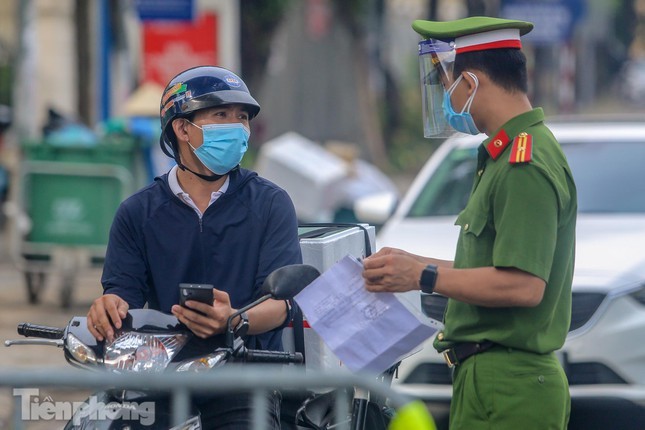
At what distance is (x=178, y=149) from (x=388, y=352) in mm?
1014

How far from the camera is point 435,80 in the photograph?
3543mm

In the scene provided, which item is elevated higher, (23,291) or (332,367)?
(332,367)

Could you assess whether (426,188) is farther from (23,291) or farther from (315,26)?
(315,26)

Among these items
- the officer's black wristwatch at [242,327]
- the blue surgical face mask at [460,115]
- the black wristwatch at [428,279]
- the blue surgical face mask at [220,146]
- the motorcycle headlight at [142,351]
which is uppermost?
the blue surgical face mask at [460,115]

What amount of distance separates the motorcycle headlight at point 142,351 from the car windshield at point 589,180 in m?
4.03

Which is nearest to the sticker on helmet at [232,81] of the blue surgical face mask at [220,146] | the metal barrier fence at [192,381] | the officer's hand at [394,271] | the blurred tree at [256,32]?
the blue surgical face mask at [220,146]

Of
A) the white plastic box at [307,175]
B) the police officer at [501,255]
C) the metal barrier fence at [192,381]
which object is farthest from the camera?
the white plastic box at [307,175]

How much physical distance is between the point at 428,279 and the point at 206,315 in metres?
0.59

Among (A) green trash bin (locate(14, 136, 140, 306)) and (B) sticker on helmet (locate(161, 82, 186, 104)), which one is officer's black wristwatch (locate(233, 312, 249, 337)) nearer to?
(B) sticker on helmet (locate(161, 82, 186, 104))

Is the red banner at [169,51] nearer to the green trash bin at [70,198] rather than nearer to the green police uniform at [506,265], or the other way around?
the green trash bin at [70,198]

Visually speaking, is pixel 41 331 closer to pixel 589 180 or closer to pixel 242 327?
pixel 242 327

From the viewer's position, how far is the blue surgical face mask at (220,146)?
3785 mm

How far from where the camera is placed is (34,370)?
8.59 feet

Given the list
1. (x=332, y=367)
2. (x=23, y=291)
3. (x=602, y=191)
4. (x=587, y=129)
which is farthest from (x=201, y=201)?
(x=23, y=291)
